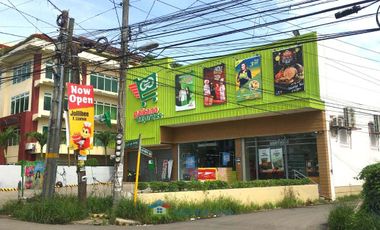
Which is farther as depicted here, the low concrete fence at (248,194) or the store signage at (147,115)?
the store signage at (147,115)

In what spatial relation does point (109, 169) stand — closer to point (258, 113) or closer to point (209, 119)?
point (209, 119)

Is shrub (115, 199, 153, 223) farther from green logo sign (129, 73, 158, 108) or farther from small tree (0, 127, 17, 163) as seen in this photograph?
small tree (0, 127, 17, 163)

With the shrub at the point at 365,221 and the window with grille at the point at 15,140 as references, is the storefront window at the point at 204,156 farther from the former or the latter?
the shrub at the point at 365,221

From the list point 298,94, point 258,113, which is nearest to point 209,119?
point 258,113

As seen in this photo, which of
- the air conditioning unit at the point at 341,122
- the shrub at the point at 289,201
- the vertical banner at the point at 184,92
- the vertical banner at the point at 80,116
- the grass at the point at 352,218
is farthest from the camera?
the vertical banner at the point at 184,92

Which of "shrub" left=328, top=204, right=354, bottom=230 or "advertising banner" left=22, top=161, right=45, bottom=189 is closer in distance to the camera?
"shrub" left=328, top=204, right=354, bottom=230

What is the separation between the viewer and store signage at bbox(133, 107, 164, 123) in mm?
36906

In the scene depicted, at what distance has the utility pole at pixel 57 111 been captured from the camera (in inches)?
775

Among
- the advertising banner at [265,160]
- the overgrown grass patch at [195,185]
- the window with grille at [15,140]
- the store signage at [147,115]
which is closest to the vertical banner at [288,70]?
the advertising banner at [265,160]

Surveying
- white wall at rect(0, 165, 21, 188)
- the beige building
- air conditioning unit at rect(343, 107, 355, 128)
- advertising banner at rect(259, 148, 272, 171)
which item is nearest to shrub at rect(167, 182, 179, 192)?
advertising banner at rect(259, 148, 272, 171)

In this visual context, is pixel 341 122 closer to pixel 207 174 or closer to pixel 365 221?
pixel 207 174

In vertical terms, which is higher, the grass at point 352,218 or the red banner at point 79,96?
the red banner at point 79,96

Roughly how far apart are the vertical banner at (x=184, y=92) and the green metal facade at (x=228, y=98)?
357 mm

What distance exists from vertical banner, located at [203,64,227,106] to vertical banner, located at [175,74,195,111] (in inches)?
50.6
